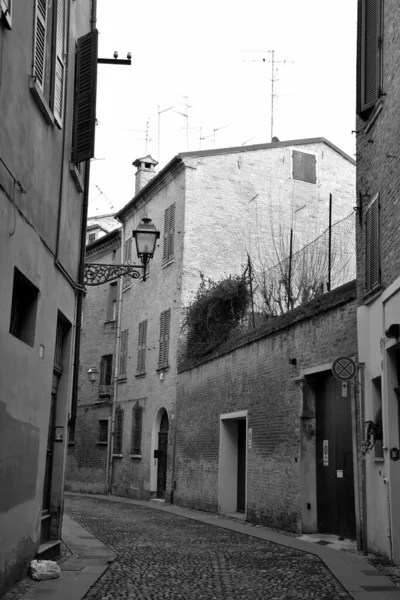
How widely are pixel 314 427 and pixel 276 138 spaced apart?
1600 cm

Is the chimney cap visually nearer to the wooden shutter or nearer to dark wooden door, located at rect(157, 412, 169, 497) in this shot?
dark wooden door, located at rect(157, 412, 169, 497)

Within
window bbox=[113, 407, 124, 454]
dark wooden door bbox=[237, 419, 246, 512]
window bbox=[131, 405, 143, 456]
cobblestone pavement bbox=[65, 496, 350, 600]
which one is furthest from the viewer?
window bbox=[113, 407, 124, 454]

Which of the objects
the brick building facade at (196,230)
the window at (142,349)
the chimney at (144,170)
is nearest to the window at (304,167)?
the brick building facade at (196,230)

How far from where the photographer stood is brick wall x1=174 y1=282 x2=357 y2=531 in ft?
41.7

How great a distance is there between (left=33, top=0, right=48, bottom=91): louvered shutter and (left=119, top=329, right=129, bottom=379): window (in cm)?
2036

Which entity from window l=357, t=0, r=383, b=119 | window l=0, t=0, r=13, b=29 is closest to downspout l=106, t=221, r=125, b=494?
window l=357, t=0, r=383, b=119

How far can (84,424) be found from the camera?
30.3 meters

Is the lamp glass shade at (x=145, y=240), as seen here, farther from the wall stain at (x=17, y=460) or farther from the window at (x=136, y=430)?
the window at (x=136, y=430)

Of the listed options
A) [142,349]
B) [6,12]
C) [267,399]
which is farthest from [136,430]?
[6,12]

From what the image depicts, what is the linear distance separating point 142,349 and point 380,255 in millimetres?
16469

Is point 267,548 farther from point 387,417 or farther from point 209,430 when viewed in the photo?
point 209,430

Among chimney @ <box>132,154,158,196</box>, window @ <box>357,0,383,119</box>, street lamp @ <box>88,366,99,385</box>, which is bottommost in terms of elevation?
street lamp @ <box>88,366,99,385</box>

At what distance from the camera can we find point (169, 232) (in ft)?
80.4

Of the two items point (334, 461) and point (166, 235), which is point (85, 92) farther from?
point (166, 235)
